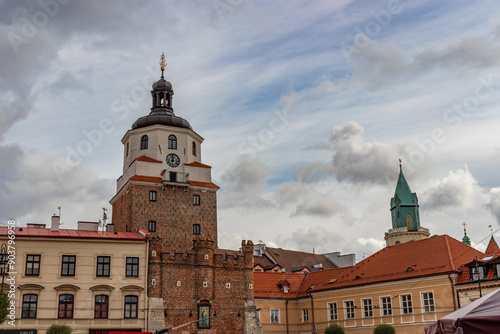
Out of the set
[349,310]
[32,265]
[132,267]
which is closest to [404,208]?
[349,310]

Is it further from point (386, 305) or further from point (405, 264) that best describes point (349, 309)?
point (405, 264)

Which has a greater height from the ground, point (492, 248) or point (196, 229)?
point (196, 229)

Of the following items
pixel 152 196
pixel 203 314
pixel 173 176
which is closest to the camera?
pixel 203 314

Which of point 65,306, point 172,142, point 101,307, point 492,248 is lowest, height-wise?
point 101,307

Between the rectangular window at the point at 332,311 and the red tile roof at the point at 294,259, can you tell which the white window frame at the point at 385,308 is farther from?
the red tile roof at the point at 294,259

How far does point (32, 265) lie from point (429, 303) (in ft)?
96.0

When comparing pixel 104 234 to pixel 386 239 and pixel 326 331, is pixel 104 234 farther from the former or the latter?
pixel 386 239

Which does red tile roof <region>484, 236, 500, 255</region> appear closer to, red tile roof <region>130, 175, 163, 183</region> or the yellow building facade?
the yellow building facade

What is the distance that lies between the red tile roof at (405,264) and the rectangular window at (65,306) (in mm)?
18099

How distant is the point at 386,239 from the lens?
100m

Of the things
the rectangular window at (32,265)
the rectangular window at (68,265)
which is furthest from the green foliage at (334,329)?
the rectangular window at (32,265)

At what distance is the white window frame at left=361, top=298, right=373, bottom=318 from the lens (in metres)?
47.2

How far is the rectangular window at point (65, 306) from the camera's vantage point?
39.7 metres

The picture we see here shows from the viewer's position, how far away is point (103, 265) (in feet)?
137
